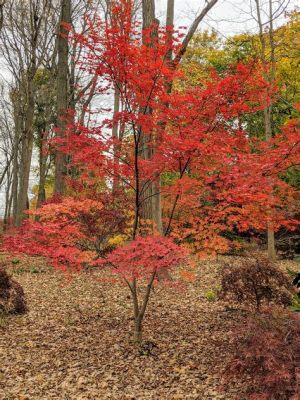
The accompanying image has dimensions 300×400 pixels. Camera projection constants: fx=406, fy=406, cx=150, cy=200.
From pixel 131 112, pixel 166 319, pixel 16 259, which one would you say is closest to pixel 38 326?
pixel 166 319

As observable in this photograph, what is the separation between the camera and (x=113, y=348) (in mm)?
5652

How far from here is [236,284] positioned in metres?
6.21

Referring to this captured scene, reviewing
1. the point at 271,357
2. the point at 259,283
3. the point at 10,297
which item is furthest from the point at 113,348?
the point at 271,357

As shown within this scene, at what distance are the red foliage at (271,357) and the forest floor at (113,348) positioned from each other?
2.41 feet

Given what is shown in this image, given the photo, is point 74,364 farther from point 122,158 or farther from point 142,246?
point 122,158

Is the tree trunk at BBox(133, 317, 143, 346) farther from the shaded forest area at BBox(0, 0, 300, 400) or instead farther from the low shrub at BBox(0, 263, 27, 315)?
the low shrub at BBox(0, 263, 27, 315)

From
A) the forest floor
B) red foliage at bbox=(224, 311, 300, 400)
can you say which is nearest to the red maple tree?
the forest floor

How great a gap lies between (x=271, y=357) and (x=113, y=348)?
3019mm

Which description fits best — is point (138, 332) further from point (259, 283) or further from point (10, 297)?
point (10, 297)

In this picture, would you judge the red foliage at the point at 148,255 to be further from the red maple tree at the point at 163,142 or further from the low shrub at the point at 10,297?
the low shrub at the point at 10,297

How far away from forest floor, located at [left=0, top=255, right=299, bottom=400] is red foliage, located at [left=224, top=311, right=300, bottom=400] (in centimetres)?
74

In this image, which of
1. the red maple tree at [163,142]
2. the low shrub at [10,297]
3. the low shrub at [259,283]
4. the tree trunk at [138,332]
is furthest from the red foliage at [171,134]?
the low shrub at [10,297]

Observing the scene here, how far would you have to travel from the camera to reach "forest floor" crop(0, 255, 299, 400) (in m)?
4.50

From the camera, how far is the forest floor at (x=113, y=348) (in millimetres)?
4504
